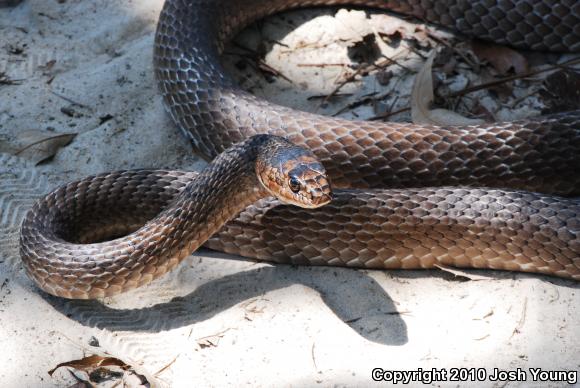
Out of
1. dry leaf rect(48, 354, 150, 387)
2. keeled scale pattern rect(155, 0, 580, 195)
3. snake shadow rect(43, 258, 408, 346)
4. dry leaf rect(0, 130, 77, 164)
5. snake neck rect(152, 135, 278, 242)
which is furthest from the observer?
dry leaf rect(0, 130, 77, 164)

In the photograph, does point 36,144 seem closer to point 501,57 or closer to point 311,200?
point 311,200

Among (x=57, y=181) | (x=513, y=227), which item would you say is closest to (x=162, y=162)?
(x=57, y=181)

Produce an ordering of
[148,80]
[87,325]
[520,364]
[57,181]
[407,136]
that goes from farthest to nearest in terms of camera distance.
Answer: [148,80] → [57,181] → [407,136] → [87,325] → [520,364]

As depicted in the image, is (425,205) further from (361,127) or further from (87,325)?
(87,325)

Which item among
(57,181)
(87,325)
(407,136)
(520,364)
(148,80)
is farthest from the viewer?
(148,80)

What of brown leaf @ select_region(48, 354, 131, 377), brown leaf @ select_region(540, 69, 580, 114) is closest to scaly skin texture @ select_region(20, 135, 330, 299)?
brown leaf @ select_region(48, 354, 131, 377)

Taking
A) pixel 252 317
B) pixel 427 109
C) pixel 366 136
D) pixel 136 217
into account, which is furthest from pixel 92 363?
pixel 427 109

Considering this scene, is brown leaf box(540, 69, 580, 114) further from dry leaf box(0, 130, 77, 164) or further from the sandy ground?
dry leaf box(0, 130, 77, 164)
